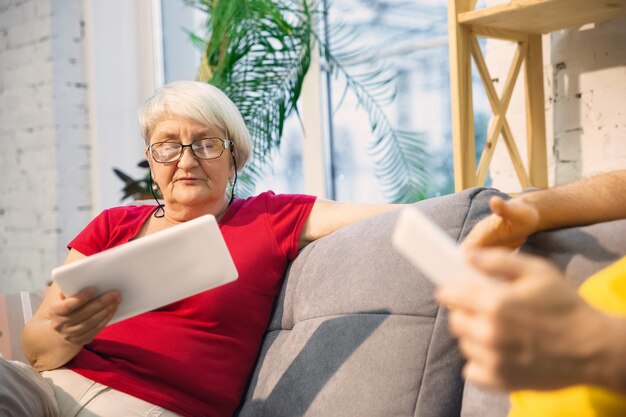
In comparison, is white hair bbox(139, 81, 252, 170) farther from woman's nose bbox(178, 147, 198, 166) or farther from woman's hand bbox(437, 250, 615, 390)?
woman's hand bbox(437, 250, 615, 390)

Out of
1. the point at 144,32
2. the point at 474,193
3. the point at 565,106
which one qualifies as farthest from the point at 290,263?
the point at 144,32

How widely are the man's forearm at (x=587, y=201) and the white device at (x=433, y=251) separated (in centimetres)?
64

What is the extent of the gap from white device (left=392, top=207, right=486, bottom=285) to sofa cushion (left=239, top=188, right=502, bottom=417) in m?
0.70

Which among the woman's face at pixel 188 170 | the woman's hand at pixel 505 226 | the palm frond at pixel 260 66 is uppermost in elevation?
the palm frond at pixel 260 66

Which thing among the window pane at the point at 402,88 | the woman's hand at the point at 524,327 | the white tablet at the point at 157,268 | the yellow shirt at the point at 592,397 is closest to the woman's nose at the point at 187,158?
the white tablet at the point at 157,268

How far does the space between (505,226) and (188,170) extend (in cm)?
81

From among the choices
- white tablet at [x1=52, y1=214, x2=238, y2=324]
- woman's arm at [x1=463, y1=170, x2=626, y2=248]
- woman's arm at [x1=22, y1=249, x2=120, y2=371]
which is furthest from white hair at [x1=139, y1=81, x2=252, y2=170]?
woman's arm at [x1=463, y1=170, x2=626, y2=248]

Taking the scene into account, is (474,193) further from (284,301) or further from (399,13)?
(399,13)

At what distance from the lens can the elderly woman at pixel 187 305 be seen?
57.2 inches

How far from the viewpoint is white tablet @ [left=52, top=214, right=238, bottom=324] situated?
1.12 m

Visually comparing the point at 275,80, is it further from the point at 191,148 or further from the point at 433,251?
the point at 433,251

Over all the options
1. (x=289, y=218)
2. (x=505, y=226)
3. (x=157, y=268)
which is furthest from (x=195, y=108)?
(x=505, y=226)

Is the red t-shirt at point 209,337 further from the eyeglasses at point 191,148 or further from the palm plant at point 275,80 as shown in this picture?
the palm plant at point 275,80

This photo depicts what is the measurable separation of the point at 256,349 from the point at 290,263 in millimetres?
197
